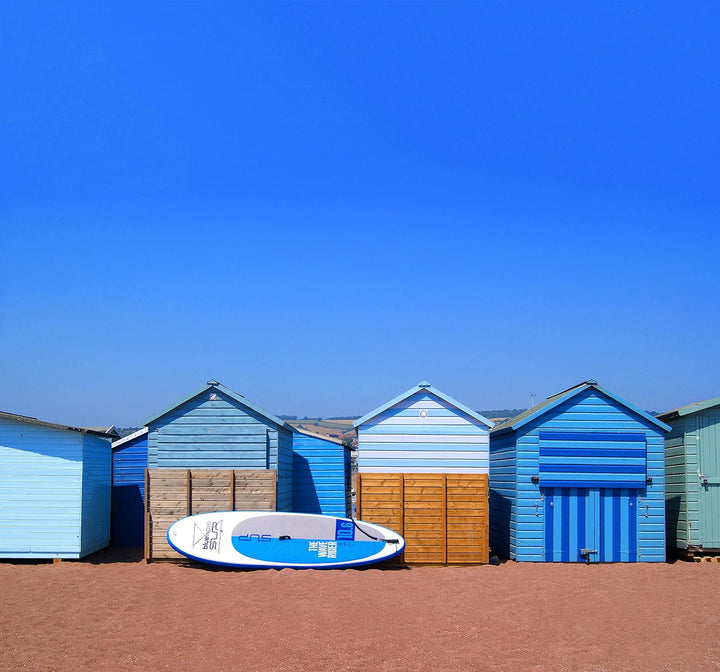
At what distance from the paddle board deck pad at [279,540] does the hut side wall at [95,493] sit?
7.99ft

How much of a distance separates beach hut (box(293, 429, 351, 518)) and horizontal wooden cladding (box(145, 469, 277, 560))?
330 cm

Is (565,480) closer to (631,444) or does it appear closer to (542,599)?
(631,444)

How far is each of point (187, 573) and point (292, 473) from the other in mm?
4924

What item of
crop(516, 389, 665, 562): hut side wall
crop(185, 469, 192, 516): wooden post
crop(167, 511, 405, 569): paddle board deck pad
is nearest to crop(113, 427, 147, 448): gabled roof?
crop(185, 469, 192, 516): wooden post

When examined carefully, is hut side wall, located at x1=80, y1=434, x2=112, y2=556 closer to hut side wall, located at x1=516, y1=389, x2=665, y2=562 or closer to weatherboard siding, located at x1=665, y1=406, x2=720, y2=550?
→ hut side wall, located at x1=516, y1=389, x2=665, y2=562

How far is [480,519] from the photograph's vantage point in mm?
17578

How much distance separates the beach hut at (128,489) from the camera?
2064 centimetres

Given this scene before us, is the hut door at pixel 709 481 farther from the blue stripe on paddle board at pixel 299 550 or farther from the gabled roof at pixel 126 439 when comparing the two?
the gabled roof at pixel 126 439

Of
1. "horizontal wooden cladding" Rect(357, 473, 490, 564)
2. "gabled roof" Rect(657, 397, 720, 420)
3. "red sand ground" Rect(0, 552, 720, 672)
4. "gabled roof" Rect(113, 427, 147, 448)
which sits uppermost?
"gabled roof" Rect(657, 397, 720, 420)

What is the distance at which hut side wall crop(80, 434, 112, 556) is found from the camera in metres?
17.6

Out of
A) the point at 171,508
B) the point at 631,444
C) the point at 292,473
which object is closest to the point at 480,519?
the point at 631,444

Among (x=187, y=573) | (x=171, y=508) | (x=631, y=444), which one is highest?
(x=631, y=444)

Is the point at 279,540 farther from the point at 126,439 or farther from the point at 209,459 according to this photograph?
the point at 126,439

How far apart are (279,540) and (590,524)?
714cm
